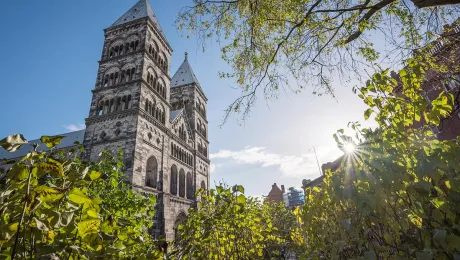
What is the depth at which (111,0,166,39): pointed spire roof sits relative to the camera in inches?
956

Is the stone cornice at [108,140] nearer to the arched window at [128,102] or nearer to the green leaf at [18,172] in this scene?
the arched window at [128,102]

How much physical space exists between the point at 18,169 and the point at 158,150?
65.6 feet

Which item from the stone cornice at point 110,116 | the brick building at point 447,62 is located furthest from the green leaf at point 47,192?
the stone cornice at point 110,116

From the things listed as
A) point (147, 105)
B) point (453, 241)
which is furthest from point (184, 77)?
point (453, 241)

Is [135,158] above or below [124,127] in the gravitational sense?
below

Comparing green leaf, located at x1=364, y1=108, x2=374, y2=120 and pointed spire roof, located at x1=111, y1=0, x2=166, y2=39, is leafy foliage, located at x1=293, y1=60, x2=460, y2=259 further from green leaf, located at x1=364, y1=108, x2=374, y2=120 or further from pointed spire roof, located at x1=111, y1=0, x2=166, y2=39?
pointed spire roof, located at x1=111, y1=0, x2=166, y2=39

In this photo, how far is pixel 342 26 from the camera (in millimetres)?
6215

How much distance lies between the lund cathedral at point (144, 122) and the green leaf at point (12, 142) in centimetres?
1624

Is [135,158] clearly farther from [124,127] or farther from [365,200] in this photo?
[365,200]

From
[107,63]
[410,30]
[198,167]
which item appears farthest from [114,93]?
[410,30]

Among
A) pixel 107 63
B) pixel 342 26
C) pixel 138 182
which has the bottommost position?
pixel 138 182

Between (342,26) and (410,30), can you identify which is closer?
(410,30)

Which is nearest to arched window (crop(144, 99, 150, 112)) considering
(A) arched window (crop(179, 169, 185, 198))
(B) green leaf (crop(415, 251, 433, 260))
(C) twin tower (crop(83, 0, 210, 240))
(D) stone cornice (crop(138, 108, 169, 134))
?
(C) twin tower (crop(83, 0, 210, 240))

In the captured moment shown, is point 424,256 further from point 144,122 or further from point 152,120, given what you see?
point 152,120
